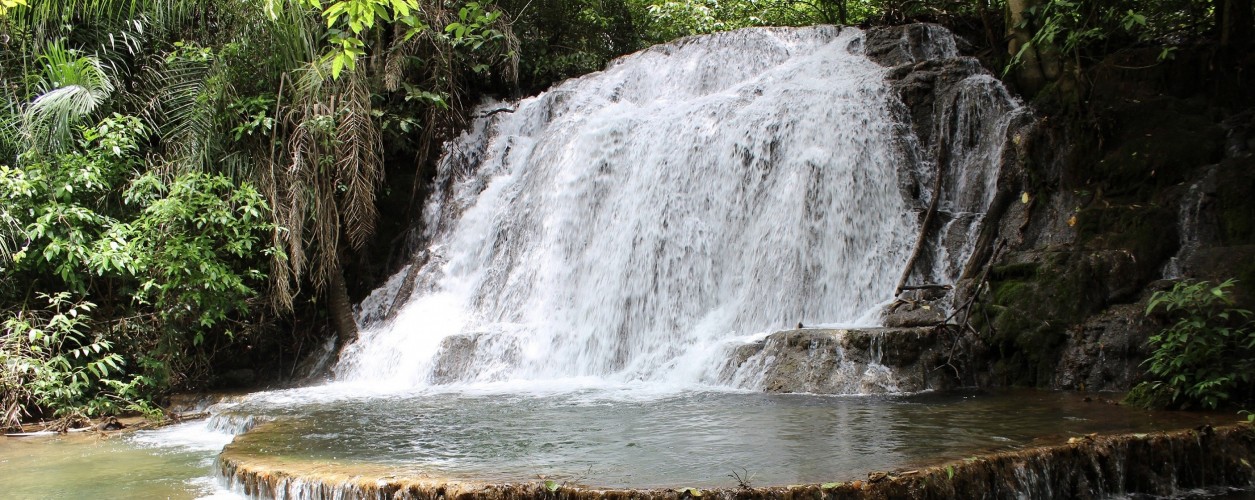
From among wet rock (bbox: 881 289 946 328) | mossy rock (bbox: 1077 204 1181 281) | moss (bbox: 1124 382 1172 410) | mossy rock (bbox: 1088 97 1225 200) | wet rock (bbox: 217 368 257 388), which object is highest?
mossy rock (bbox: 1088 97 1225 200)

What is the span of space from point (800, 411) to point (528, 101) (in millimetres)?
8856

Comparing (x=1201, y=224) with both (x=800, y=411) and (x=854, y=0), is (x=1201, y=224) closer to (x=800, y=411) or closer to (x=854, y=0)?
(x=800, y=411)

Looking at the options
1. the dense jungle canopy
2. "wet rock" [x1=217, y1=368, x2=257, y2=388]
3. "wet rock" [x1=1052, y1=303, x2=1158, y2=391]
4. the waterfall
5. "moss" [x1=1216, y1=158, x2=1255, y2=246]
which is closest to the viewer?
"wet rock" [x1=1052, y1=303, x2=1158, y2=391]

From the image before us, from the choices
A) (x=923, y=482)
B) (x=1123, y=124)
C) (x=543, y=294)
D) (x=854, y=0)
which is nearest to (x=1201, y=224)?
(x=1123, y=124)

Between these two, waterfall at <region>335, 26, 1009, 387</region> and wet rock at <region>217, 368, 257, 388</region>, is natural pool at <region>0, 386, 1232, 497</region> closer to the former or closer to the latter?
waterfall at <region>335, 26, 1009, 387</region>

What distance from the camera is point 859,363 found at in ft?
22.8

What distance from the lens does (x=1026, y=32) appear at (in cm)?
957

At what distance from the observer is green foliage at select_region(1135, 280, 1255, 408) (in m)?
5.45

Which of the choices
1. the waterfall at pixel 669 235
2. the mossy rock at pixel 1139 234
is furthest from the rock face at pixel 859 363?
the mossy rock at pixel 1139 234

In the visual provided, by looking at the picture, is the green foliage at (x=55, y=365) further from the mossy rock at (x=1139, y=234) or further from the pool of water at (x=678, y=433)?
the mossy rock at (x=1139, y=234)

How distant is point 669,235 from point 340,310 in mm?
3934

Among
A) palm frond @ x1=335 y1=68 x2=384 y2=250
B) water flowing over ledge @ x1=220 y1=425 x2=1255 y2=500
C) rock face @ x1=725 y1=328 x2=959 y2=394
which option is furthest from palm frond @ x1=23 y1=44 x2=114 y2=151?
rock face @ x1=725 y1=328 x2=959 y2=394

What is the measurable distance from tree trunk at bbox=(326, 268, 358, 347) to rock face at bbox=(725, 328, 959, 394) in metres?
5.18

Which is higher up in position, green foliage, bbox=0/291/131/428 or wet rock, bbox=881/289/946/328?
wet rock, bbox=881/289/946/328
